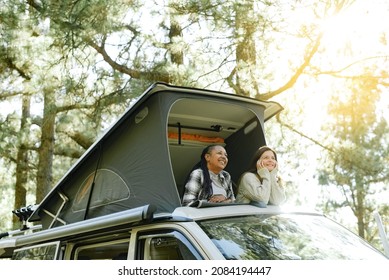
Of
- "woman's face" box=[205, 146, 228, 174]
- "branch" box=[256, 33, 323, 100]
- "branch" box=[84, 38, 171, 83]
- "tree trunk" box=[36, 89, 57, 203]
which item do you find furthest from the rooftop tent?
"tree trunk" box=[36, 89, 57, 203]

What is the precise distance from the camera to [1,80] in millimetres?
9164

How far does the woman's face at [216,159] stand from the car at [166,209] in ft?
1.39

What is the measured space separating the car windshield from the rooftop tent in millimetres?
509

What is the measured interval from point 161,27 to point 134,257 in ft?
18.6

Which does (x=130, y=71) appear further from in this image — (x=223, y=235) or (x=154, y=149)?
(x=223, y=235)

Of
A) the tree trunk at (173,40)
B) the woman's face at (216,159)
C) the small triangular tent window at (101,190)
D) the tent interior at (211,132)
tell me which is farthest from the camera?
the tree trunk at (173,40)

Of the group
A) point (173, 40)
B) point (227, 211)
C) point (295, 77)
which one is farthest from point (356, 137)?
point (227, 211)

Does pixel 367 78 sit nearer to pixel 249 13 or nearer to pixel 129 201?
pixel 249 13

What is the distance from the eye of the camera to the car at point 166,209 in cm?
281

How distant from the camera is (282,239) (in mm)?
2893

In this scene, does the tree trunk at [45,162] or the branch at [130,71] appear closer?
the branch at [130,71]

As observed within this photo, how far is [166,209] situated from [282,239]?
32.2 inches

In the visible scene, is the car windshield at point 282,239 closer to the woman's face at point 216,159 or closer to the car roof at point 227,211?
the car roof at point 227,211

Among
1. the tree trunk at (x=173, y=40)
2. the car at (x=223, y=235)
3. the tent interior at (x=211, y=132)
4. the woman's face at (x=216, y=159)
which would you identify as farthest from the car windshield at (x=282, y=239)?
the tree trunk at (x=173, y=40)
